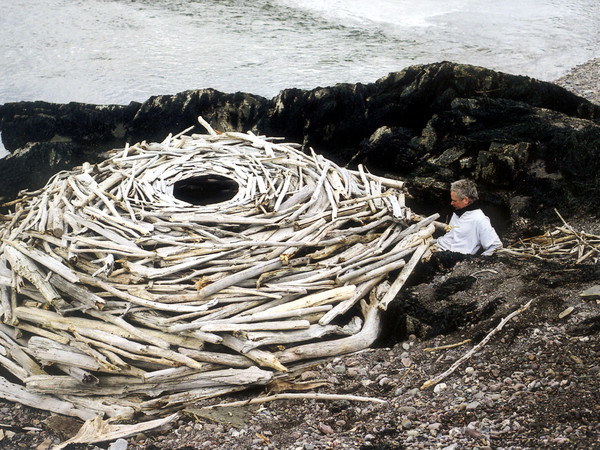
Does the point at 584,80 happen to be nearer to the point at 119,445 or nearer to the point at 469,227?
the point at 469,227

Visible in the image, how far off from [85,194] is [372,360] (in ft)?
8.60

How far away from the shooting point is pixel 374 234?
14.8 feet

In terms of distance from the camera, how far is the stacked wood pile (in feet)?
14.0

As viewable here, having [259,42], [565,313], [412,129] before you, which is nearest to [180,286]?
[565,313]

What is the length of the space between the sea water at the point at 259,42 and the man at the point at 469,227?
3.93 metres

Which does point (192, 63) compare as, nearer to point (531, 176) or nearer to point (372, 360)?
point (531, 176)

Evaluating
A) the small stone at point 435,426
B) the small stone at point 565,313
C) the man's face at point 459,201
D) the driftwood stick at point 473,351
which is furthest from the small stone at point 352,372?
the man's face at point 459,201

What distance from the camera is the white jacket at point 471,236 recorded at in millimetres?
4535

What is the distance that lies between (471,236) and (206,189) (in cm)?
243

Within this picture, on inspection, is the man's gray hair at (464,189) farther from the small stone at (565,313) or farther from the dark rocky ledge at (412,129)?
the small stone at (565,313)

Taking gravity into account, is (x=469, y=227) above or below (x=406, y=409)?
above

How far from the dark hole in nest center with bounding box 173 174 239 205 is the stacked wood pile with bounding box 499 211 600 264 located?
2.44m

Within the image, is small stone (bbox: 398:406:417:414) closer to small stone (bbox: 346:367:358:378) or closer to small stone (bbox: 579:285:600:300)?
small stone (bbox: 346:367:358:378)

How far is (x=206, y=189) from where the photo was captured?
18.4ft
